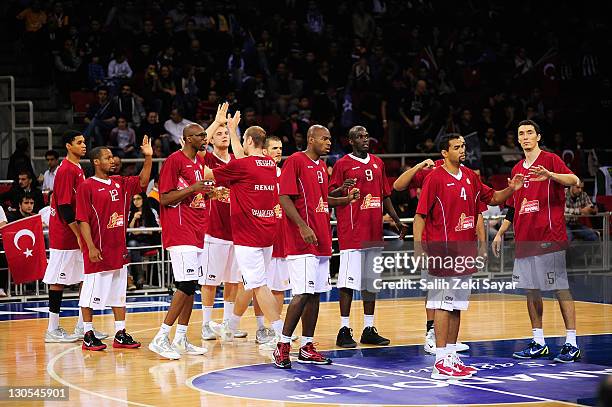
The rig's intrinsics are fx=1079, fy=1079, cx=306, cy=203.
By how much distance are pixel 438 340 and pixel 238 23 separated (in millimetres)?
16028

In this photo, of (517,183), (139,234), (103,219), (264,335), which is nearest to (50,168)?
(139,234)

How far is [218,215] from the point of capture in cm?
1308

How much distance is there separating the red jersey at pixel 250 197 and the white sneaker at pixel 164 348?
1.35 m

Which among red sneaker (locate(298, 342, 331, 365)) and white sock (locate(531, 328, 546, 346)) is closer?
red sneaker (locate(298, 342, 331, 365))

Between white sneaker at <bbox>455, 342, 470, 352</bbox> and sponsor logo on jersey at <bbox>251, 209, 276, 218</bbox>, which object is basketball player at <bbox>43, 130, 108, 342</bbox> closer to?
sponsor logo on jersey at <bbox>251, 209, 276, 218</bbox>

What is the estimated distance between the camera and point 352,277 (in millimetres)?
12680

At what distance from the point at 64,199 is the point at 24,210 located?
4994mm

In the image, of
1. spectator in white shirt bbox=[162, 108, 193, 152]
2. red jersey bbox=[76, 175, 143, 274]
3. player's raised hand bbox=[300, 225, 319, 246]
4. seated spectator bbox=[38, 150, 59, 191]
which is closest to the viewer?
player's raised hand bbox=[300, 225, 319, 246]

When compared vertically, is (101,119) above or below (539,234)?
above

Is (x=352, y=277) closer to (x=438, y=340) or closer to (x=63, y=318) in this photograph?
(x=438, y=340)

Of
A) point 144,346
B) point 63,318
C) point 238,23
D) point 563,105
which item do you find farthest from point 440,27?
point 144,346

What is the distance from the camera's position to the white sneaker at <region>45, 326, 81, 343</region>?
13.0m

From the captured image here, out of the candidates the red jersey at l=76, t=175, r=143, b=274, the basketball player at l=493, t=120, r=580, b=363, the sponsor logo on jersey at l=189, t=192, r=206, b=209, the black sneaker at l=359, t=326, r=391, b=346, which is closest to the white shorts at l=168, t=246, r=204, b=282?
the sponsor logo on jersey at l=189, t=192, r=206, b=209

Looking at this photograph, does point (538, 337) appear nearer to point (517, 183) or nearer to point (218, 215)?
point (517, 183)
